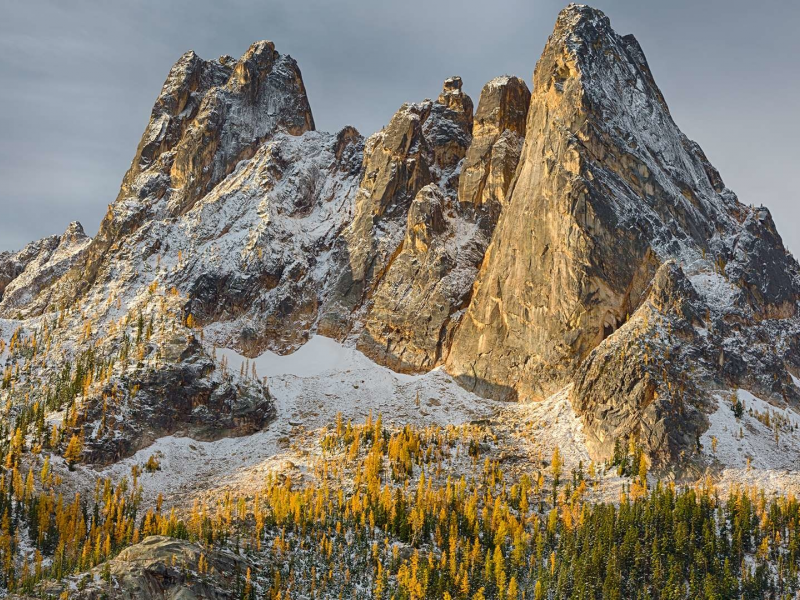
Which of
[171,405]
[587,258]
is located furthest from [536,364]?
[171,405]

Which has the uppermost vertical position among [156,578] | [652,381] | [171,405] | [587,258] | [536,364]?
[587,258]

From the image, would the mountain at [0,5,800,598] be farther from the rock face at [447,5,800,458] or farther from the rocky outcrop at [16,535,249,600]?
the rocky outcrop at [16,535,249,600]

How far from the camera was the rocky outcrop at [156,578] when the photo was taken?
106 m

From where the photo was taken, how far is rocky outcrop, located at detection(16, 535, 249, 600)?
106 m

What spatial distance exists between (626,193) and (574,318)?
1268 inches

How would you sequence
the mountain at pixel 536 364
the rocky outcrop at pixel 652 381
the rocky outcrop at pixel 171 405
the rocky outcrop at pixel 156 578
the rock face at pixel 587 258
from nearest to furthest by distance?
the rocky outcrop at pixel 156 578, the rocky outcrop at pixel 652 381, the mountain at pixel 536 364, the rocky outcrop at pixel 171 405, the rock face at pixel 587 258

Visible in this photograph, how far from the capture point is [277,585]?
116500 millimetres

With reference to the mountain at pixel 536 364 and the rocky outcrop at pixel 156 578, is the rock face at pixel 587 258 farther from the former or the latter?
the rocky outcrop at pixel 156 578

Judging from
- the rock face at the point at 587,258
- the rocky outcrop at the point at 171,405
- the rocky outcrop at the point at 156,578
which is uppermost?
the rock face at the point at 587,258

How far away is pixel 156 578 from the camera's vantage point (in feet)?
357

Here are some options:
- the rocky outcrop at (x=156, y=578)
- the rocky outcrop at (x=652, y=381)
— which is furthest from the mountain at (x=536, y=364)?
the rocky outcrop at (x=156, y=578)

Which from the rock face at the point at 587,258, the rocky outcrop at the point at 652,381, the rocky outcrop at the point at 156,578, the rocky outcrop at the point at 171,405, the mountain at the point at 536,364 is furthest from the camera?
the rock face at the point at 587,258

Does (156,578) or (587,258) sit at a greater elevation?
(587,258)

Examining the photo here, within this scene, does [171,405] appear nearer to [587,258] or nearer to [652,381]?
[587,258]
